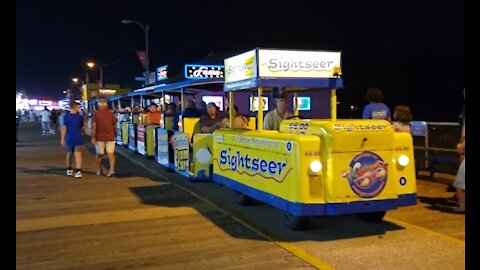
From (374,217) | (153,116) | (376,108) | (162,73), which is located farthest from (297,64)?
(162,73)

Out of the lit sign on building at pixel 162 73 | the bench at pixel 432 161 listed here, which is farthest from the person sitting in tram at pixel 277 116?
the lit sign on building at pixel 162 73

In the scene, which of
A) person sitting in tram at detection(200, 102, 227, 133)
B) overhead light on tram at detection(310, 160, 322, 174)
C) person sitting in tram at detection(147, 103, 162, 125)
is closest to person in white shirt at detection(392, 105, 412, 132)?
overhead light on tram at detection(310, 160, 322, 174)

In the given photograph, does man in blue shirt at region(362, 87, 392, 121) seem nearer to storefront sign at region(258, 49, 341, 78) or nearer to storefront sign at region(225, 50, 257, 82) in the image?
storefront sign at region(258, 49, 341, 78)

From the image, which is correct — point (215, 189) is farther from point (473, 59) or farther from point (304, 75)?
point (473, 59)

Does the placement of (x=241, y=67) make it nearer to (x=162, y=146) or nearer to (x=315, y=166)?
(x=315, y=166)

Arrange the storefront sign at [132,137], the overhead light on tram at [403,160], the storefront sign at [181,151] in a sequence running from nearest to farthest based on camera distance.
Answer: the overhead light on tram at [403,160] → the storefront sign at [181,151] → the storefront sign at [132,137]

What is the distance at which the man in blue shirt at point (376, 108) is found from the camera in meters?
8.20

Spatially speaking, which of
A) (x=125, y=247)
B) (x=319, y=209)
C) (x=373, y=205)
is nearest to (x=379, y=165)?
(x=373, y=205)

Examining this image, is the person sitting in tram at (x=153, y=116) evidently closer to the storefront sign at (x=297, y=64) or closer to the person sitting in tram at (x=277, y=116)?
the person sitting in tram at (x=277, y=116)

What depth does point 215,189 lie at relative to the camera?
31.6 ft

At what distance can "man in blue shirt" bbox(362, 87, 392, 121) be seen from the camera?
26.9 ft

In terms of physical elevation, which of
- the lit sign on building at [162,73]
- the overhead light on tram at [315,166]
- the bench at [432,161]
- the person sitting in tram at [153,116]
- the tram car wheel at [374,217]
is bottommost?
the tram car wheel at [374,217]

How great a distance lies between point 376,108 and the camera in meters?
8.25
